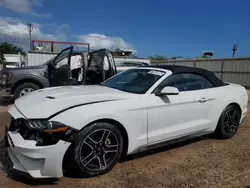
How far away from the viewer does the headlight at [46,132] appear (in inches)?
103

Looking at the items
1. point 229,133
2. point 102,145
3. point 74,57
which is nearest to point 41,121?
point 102,145

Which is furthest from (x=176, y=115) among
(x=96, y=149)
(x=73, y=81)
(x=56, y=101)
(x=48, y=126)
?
(x=73, y=81)

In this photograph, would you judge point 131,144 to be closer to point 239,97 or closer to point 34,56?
point 239,97

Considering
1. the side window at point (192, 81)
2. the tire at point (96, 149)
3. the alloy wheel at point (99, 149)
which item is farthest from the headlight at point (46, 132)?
the side window at point (192, 81)

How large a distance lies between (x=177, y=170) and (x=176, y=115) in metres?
0.83

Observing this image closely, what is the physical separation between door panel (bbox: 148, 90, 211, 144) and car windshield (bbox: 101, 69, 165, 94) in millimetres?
282

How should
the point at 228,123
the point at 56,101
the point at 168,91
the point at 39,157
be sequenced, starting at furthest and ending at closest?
the point at 228,123, the point at 168,91, the point at 56,101, the point at 39,157

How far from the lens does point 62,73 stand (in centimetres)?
626

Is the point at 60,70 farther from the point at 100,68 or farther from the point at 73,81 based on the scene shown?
the point at 100,68

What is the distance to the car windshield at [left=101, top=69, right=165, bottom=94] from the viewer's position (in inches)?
143

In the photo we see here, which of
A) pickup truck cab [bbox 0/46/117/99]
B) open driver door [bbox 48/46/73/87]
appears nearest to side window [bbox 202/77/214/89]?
pickup truck cab [bbox 0/46/117/99]

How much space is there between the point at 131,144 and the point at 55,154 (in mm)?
1066

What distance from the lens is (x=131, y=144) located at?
323cm

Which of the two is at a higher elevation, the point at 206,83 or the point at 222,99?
the point at 206,83
